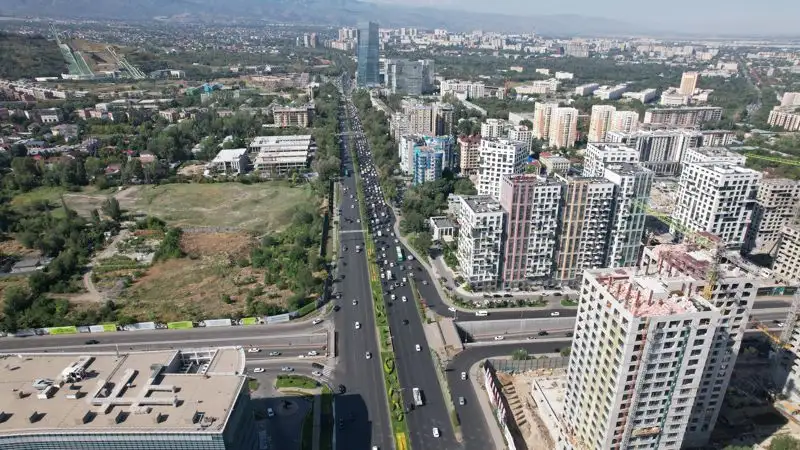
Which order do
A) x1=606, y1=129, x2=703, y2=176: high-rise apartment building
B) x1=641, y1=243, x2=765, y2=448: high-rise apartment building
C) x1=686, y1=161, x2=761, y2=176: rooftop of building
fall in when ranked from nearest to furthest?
x1=641, y1=243, x2=765, y2=448: high-rise apartment building → x1=686, y1=161, x2=761, y2=176: rooftop of building → x1=606, y1=129, x2=703, y2=176: high-rise apartment building

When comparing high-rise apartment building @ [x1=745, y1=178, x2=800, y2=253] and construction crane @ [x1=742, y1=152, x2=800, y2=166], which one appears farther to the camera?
construction crane @ [x1=742, y1=152, x2=800, y2=166]

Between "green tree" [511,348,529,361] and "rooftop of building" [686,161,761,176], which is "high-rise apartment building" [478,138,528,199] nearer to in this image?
"rooftop of building" [686,161,761,176]

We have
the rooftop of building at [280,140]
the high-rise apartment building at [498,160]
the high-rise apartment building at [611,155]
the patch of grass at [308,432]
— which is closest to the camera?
the patch of grass at [308,432]

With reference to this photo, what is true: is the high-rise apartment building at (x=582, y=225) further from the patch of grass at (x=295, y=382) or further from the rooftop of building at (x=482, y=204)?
the patch of grass at (x=295, y=382)

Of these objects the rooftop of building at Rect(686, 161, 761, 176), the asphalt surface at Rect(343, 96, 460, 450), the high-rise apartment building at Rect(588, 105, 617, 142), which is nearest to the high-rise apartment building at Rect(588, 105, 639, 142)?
the high-rise apartment building at Rect(588, 105, 617, 142)

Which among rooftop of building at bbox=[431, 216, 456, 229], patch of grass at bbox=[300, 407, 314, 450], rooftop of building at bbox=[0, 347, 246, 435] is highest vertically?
rooftop of building at bbox=[0, 347, 246, 435]

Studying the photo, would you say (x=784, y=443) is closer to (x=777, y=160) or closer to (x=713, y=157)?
(x=713, y=157)

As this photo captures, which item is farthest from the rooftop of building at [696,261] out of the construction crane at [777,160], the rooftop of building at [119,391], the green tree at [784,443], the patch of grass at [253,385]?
the construction crane at [777,160]

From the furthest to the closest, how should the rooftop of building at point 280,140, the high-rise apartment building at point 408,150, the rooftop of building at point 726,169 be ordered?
the rooftop of building at point 280,140 < the high-rise apartment building at point 408,150 < the rooftop of building at point 726,169
